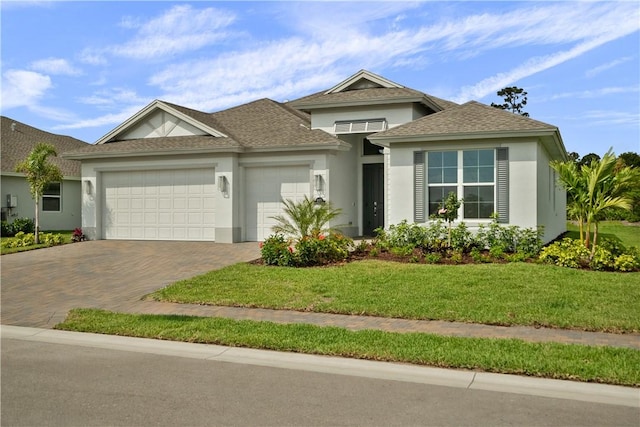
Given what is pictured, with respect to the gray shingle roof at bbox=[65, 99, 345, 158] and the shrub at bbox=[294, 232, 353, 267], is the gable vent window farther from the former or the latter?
the shrub at bbox=[294, 232, 353, 267]

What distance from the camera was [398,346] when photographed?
6785mm

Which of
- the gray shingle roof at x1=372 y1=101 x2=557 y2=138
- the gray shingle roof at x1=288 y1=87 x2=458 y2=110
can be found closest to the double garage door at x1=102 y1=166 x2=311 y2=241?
the gray shingle roof at x1=288 y1=87 x2=458 y2=110

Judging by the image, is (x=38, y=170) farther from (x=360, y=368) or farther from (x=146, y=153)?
(x=360, y=368)

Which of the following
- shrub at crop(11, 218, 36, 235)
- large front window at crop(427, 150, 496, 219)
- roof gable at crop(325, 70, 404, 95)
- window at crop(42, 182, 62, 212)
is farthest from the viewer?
window at crop(42, 182, 62, 212)

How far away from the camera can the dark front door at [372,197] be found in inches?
808

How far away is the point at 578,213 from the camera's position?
13.4m

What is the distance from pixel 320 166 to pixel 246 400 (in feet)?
43.1

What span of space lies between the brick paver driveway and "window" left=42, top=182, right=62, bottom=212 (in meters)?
7.75

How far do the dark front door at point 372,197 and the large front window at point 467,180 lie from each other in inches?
206

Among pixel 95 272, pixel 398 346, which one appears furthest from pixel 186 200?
pixel 398 346

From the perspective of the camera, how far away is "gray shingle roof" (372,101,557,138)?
14430mm

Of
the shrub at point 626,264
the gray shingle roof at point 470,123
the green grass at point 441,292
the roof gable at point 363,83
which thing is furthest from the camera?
the roof gable at point 363,83

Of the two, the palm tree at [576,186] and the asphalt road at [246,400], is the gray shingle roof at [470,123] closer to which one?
the palm tree at [576,186]

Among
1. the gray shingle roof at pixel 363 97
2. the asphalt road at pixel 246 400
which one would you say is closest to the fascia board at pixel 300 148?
the gray shingle roof at pixel 363 97
